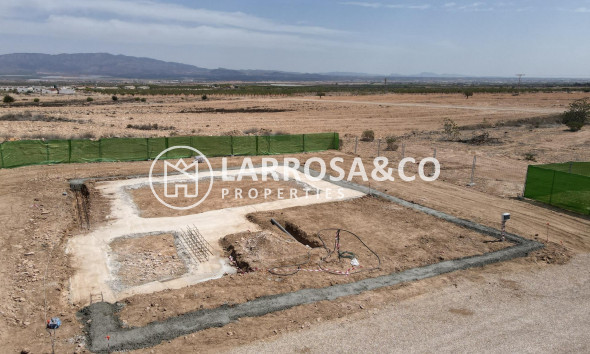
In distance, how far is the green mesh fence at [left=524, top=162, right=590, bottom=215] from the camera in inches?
612

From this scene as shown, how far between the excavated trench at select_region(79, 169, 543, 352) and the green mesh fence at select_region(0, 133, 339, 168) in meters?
16.9

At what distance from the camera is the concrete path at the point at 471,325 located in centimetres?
776

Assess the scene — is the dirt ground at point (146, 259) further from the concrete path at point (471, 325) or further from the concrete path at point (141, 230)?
the concrete path at point (471, 325)

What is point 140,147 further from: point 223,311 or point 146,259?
point 223,311

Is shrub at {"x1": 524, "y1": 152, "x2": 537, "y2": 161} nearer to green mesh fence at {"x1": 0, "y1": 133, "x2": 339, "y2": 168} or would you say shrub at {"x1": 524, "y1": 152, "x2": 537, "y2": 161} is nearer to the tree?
green mesh fence at {"x1": 0, "y1": 133, "x2": 339, "y2": 168}

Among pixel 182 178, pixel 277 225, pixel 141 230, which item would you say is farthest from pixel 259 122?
pixel 141 230

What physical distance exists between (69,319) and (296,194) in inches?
435

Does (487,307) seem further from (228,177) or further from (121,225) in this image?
(228,177)

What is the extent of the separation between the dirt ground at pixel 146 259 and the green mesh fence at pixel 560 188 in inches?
572

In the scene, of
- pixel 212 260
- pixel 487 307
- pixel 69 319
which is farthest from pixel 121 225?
pixel 487 307

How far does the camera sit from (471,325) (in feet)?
27.8

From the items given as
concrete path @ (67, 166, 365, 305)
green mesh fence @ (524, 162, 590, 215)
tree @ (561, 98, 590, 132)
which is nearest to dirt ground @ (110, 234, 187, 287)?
concrete path @ (67, 166, 365, 305)

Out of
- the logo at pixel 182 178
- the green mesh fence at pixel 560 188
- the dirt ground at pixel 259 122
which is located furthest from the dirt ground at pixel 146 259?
the dirt ground at pixel 259 122

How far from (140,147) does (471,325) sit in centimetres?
2127
